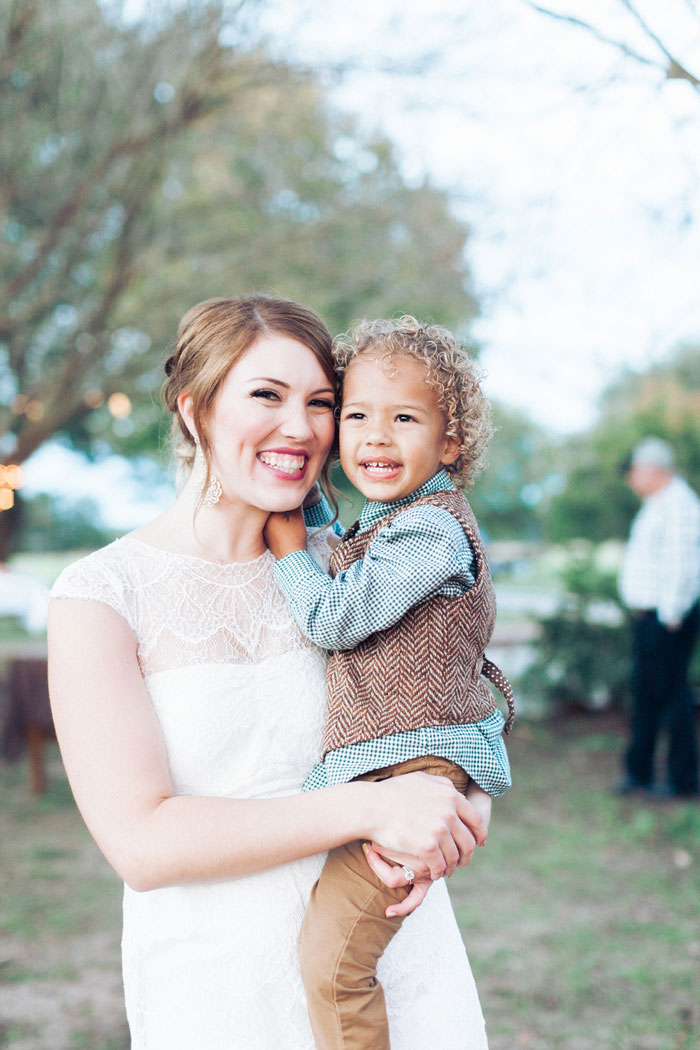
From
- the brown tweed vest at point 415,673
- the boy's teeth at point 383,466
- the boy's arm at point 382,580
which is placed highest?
the boy's teeth at point 383,466

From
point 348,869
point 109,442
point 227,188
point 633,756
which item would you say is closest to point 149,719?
point 348,869

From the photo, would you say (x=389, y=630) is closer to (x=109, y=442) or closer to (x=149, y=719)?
(x=149, y=719)

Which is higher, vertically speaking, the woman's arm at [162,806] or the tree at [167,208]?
the tree at [167,208]

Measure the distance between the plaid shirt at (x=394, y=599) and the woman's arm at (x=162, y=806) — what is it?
10 centimetres

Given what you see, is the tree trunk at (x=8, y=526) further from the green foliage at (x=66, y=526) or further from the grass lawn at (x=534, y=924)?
the green foliage at (x=66, y=526)

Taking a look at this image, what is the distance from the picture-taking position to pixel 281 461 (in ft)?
5.78

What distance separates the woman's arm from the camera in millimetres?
1425

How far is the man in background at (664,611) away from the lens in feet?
19.0

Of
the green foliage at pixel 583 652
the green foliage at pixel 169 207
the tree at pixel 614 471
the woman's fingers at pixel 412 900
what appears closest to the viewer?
the woman's fingers at pixel 412 900

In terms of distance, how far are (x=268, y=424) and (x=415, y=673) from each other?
533mm

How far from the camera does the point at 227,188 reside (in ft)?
27.4

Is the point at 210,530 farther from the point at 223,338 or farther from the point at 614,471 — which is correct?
the point at 614,471

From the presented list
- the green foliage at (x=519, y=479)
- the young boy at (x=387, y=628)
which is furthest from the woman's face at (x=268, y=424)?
the green foliage at (x=519, y=479)

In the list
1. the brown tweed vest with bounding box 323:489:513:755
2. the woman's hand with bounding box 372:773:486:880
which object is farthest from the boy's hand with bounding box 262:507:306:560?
the woman's hand with bounding box 372:773:486:880
